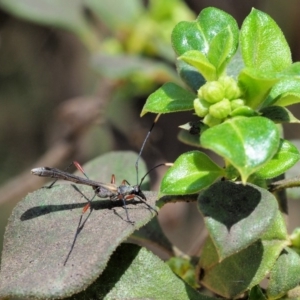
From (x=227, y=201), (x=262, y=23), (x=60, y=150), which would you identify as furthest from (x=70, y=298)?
(x=60, y=150)

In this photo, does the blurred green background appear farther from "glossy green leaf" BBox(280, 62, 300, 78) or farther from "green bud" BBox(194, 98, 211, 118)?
"glossy green leaf" BBox(280, 62, 300, 78)

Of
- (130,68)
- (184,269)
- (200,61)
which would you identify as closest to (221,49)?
(200,61)

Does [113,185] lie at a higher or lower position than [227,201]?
lower

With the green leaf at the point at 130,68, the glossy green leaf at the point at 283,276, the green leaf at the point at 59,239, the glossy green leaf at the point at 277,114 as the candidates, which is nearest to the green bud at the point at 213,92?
the glossy green leaf at the point at 277,114

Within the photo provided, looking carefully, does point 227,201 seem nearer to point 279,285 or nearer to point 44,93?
point 279,285

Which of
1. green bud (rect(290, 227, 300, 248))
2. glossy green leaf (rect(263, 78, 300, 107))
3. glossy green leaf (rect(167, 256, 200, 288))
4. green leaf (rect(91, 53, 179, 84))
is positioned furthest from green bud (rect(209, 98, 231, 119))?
green leaf (rect(91, 53, 179, 84))

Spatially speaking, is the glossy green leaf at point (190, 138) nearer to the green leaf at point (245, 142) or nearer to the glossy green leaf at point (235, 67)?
the glossy green leaf at point (235, 67)

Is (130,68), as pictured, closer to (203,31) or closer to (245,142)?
(203,31)
